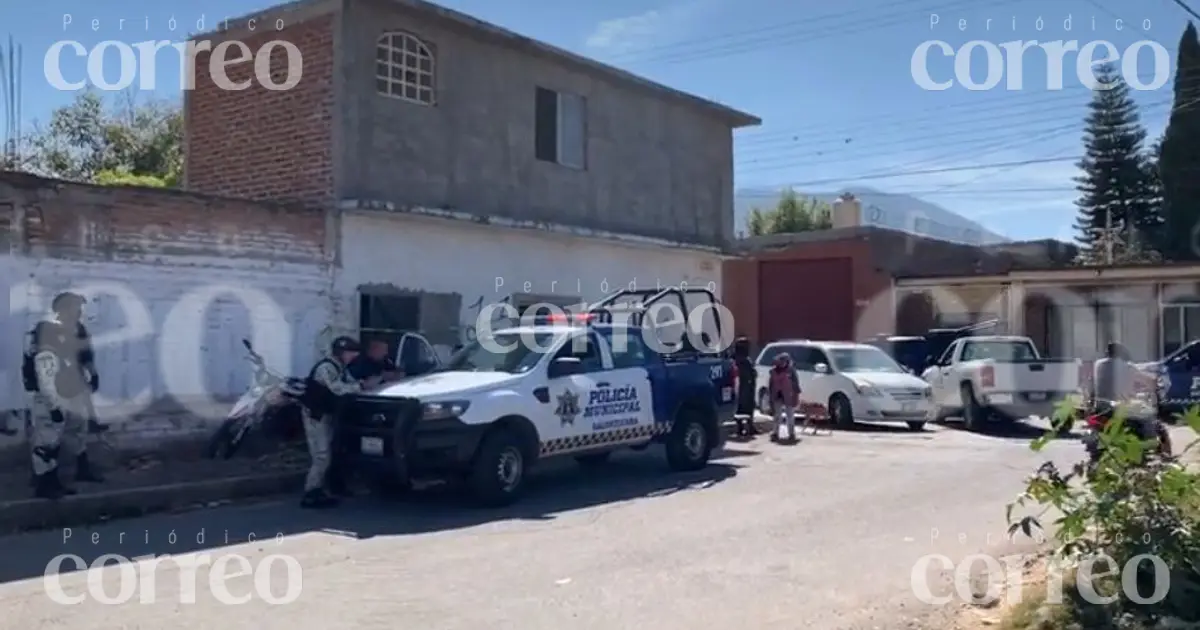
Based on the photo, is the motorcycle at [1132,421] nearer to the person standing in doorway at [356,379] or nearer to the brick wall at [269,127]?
the person standing in doorway at [356,379]

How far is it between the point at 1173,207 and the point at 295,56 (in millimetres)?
39012

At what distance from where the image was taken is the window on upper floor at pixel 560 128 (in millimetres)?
18828

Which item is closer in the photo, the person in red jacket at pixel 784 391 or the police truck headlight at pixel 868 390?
the person in red jacket at pixel 784 391

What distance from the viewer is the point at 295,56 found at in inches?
629

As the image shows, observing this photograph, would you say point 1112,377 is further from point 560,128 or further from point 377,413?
point 560,128

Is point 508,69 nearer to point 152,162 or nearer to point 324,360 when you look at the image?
point 324,360

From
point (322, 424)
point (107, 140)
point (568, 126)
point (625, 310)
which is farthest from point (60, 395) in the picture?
point (107, 140)

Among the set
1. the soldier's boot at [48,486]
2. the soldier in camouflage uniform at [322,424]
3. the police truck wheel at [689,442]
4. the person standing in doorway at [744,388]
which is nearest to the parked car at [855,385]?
the person standing in doorway at [744,388]

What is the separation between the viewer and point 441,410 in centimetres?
1115

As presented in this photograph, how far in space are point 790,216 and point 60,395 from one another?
50.6 m

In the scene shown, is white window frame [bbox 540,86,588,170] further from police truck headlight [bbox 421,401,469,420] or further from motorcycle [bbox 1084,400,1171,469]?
motorcycle [bbox 1084,400,1171,469]

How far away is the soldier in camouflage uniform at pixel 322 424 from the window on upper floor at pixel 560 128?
7.85m

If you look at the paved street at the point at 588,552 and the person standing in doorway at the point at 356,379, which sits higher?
the person standing in doorway at the point at 356,379

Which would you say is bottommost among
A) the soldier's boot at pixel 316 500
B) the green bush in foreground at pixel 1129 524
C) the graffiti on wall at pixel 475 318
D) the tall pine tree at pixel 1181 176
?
the soldier's boot at pixel 316 500
